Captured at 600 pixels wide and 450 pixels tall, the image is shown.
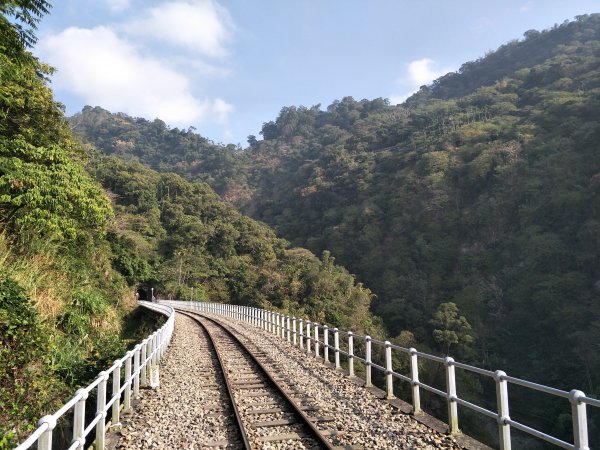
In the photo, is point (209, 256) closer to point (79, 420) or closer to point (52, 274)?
point (52, 274)

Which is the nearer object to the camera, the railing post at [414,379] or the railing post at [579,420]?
the railing post at [579,420]

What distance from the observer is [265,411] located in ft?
25.7

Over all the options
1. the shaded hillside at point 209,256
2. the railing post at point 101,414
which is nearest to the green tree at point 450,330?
the shaded hillside at point 209,256

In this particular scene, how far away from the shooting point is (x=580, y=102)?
69.2 metres

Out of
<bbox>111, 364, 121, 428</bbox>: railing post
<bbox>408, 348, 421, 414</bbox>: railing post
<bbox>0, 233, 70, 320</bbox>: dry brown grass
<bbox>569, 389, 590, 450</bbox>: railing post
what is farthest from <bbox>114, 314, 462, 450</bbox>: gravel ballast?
<bbox>0, 233, 70, 320</bbox>: dry brown grass

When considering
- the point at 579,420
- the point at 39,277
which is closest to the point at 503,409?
the point at 579,420

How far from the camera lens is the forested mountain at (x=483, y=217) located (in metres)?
46.2

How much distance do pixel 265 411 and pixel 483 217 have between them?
6296cm

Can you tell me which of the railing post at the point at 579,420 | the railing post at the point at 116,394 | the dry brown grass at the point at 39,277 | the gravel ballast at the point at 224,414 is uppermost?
the dry brown grass at the point at 39,277

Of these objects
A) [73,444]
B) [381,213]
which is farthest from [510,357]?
[73,444]

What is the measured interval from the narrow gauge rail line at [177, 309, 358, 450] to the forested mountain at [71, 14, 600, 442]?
3220cm

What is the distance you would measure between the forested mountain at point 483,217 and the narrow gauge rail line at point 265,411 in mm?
32202

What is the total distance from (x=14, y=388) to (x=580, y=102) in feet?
265

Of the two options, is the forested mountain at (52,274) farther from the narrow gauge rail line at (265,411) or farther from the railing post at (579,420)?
the railing post at (579,420)
